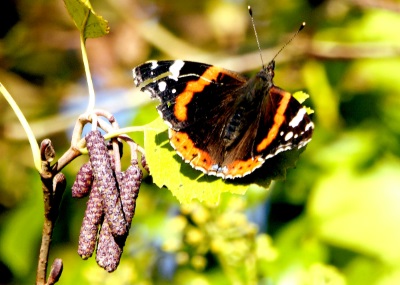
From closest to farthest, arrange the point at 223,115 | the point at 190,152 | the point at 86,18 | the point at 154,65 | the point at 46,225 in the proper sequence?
the point at 46,225 < the point at 86,18 < the point at 190,152 < the point at 154,65 < the point at 223,115

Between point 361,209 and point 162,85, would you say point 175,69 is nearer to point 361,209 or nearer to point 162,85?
point 162,85

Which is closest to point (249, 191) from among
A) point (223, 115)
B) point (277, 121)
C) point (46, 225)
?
point (223, 115)

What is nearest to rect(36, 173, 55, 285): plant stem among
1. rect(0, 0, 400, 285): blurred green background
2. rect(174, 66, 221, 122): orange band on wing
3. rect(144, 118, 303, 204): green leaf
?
rect(144, 118, 303, 204): green leaf

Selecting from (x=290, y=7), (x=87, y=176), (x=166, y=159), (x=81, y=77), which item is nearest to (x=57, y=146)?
(x=81, y=77)

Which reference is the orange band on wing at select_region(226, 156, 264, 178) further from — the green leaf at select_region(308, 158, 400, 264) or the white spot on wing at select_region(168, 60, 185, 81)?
the green leaf at select_region(308, 158, 400, 264)

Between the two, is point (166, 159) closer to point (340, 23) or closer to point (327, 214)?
point (327, 214)

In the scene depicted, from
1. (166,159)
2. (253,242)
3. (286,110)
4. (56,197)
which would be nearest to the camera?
(56,197)
